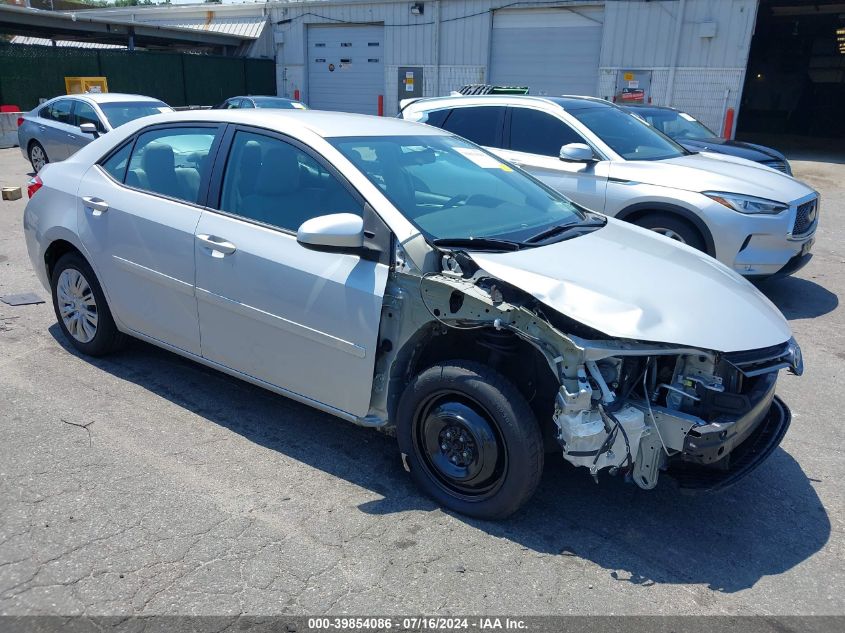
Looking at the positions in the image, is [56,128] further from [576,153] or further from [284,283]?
[284,283]

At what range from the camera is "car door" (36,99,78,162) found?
496 inches

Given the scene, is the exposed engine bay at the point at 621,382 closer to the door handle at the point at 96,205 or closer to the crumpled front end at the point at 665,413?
the crumpled front end at the point at 665,413

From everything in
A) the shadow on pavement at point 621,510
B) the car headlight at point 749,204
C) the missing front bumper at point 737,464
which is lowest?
the shadow on pavement at point 621,510

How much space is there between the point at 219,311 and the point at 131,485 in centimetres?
102

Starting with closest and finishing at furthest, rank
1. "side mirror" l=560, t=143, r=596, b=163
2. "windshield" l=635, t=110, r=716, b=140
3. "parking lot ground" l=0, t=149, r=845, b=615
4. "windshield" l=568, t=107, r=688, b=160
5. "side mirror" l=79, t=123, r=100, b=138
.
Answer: "parking lot ground" l=0, t=149, r=845, b=615 → "side mirror" l=560, t=143, r=596, b=163 → "windshield" l=568, t=107, r=688, b=160 → "side mirror" l=79, t=123, r=100, b=138 → "windshield" l=635, t=110, r=716, b=140

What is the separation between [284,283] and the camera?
3658 mm

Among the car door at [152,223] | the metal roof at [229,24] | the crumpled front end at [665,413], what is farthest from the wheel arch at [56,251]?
the metal roof at [229,24]

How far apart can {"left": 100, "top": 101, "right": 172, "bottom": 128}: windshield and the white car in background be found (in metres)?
6.29

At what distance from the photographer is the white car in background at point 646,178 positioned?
259 inches

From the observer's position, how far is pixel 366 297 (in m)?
3.40

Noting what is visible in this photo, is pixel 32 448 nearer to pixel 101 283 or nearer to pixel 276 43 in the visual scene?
pixel 101 283

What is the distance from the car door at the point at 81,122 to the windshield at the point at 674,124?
9.29 meters

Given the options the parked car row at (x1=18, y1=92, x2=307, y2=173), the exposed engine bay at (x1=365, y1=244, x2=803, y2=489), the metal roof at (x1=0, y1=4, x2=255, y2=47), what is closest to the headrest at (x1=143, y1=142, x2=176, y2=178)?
the exposed engine bay at (x1=365, y1=244, x2=803, y2=489)

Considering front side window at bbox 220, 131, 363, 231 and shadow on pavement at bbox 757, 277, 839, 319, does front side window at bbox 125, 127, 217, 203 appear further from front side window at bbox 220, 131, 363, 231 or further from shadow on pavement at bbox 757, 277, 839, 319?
shadow on pavement at bbox 757, 277, 839, 319
